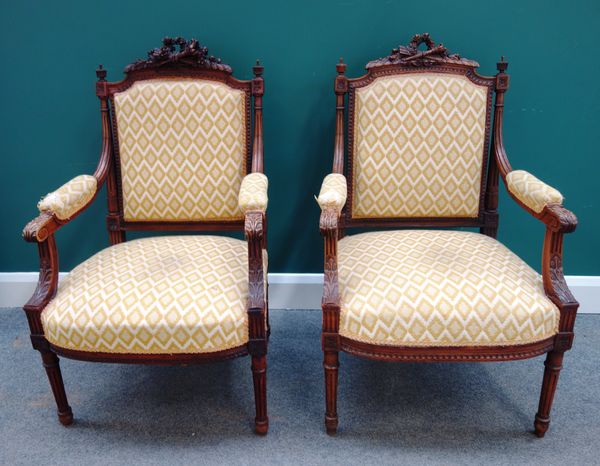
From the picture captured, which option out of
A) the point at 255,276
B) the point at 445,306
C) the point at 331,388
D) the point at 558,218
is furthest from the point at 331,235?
the point at 558,218

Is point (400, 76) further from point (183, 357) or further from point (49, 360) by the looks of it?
point (49, 360)

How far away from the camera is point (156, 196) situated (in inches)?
75.4

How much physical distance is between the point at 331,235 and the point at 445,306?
1.19ft

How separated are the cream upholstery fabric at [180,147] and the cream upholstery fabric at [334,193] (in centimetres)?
36

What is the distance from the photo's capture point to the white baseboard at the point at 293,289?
2.41 meters

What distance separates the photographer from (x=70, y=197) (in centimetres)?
167

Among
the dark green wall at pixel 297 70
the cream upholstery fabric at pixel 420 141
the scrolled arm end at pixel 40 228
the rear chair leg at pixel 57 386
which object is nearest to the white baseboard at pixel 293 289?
the dark green wall at pixel 297 70

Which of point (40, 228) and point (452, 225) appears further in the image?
point (452, 225)

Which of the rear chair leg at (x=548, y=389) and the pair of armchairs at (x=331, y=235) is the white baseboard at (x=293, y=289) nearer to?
the pair of armchairs at (x=331, y=235)

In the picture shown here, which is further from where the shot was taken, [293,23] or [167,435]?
[293,23]

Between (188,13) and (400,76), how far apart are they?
2.81 ft

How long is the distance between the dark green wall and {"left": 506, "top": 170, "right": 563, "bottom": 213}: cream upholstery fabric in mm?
556

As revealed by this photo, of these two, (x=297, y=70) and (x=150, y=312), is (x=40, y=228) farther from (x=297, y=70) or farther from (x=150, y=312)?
(x=297, y=70)

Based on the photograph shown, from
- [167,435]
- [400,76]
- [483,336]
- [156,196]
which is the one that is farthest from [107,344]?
[400,76]
